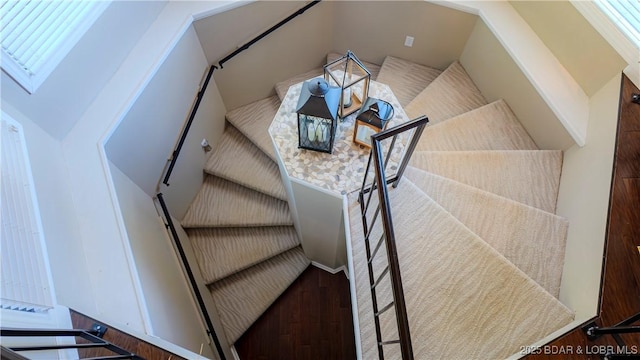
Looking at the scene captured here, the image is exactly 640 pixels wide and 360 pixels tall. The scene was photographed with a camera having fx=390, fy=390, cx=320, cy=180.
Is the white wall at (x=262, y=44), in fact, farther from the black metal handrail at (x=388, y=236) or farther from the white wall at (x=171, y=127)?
the black metal handrail at (x=388, y=236)

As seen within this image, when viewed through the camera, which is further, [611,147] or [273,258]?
[273,258]

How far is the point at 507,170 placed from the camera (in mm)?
2701

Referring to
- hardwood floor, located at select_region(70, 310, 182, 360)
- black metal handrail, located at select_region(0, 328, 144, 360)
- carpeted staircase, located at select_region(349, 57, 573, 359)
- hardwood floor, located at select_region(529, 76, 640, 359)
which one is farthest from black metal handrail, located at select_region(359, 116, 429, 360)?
black metal handrail, located at select_region(0, 328, 144, 360)

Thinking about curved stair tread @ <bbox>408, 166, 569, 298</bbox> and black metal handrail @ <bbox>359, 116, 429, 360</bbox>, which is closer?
black metal handrail @ <bbox>359, 116, 429, 360</bbox>

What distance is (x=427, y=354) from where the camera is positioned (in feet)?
6.05

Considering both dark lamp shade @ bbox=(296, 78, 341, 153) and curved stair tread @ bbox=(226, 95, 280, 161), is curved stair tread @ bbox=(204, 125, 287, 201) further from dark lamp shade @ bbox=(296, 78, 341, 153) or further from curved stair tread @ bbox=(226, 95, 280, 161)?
dark lamp shade @ bbox=(296, 78, 341, 153)

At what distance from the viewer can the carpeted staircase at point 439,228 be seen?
6.41 feet

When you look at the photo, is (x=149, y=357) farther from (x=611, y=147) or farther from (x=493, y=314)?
(x=611, y=147)

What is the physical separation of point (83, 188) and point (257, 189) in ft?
5.54

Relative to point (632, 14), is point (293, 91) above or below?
below

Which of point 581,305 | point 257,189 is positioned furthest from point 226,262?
point 581,305

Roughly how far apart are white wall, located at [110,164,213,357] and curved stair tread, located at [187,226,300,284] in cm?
50

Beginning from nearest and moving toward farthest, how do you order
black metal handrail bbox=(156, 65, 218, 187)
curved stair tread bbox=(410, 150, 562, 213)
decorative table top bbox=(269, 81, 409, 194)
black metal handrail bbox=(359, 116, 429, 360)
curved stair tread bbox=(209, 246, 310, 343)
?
black metal handrail bbox=(359, 116, 429, 360)
decorative table top bbox=(269, 81, 409, 194)
curved stair tread bbox=(410, 150, 562, 213)
black metal handrail bbox=(156, 65, 218, 187)
curved stair tread bbox=(209, 246, 310, 343)

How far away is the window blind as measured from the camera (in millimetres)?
1442
